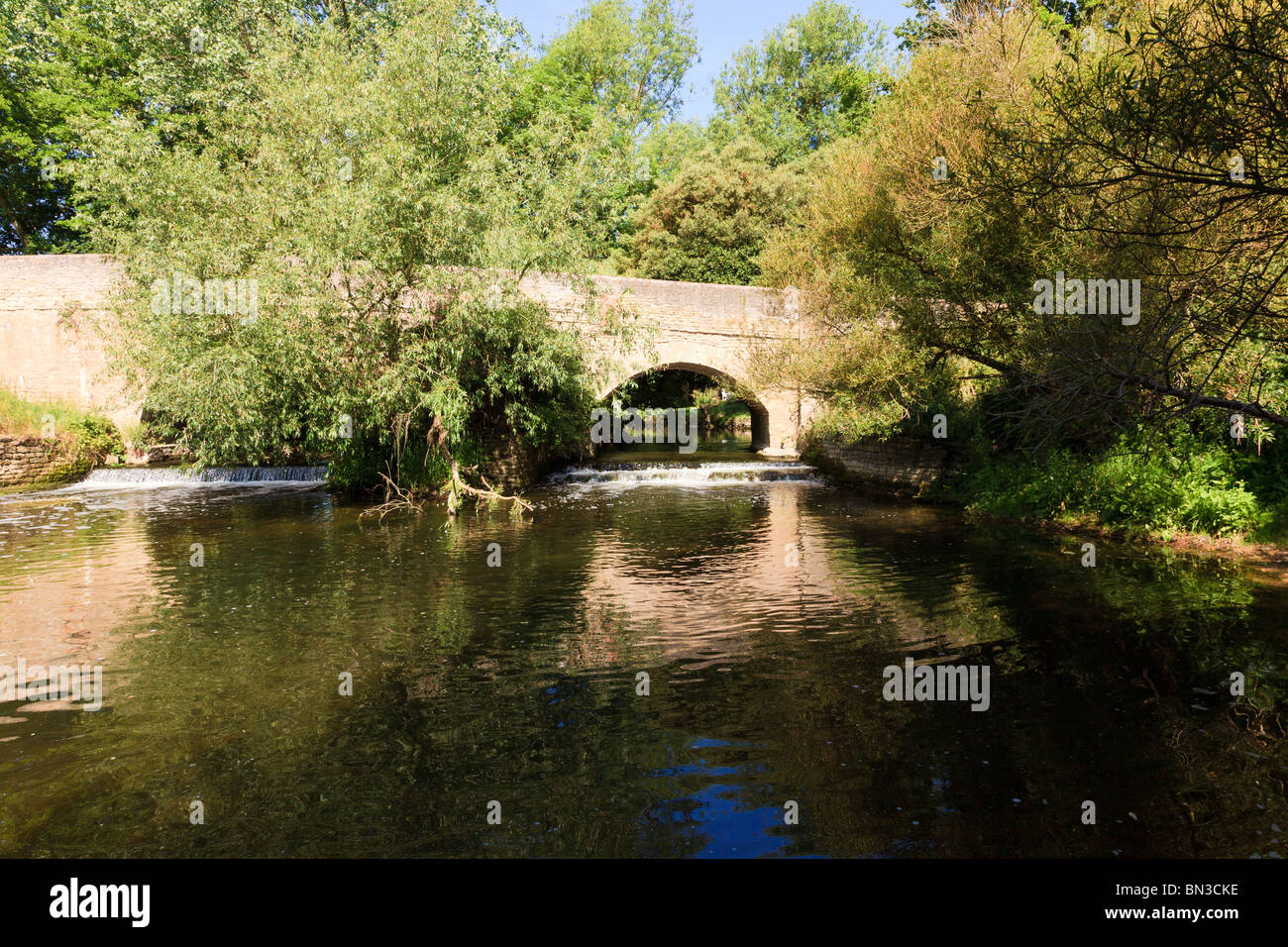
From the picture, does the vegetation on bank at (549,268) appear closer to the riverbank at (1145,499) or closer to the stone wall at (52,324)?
the riverbank at (1145,499)

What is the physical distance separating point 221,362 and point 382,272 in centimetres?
318

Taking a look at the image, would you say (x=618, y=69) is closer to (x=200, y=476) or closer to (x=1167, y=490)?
(x=200, y=476)

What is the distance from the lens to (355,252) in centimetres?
1371

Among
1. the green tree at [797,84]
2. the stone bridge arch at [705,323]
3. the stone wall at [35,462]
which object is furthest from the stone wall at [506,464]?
the green tree at [797,84]

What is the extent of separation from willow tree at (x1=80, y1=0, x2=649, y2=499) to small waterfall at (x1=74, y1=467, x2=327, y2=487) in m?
6.32

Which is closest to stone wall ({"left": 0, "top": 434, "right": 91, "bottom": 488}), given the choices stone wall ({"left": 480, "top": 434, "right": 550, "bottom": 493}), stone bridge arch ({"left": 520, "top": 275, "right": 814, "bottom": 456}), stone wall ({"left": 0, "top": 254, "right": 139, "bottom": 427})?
stone wall ({"left": 0, "top": 254, "right": 139, "bottom": 427})

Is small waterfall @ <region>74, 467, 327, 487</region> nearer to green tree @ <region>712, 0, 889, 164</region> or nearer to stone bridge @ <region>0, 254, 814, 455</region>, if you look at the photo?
stone bridge @ <region>0, 254, 814, 455</region>

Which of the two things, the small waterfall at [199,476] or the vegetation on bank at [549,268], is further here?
the small waterfall at [199,476]

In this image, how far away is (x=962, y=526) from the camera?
1366 centimetres

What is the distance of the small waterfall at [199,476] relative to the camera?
21641mm

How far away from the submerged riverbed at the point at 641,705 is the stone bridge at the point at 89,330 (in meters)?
11.9

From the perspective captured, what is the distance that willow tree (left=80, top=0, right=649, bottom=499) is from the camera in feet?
45.3

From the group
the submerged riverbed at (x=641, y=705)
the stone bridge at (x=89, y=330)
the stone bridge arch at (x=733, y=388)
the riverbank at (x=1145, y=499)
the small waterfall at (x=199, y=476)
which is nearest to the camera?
the submerged riverbed at (x=641, y=705)

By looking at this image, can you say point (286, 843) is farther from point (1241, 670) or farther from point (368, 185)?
point (368, 185)
